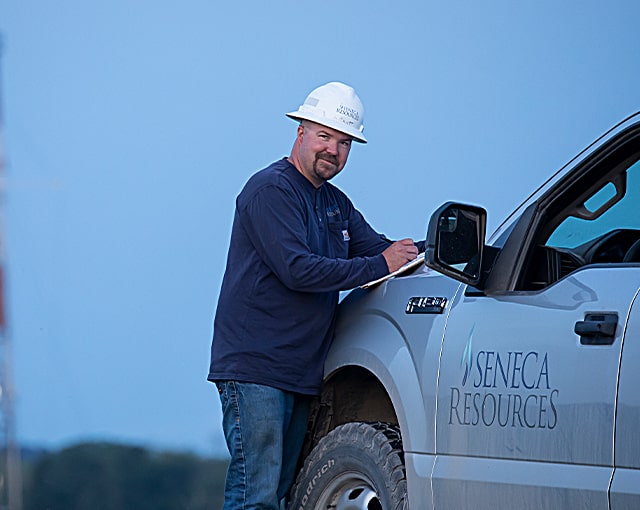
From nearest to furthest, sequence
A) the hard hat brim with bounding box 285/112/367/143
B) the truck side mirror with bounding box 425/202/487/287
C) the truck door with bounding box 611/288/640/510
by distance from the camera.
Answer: the truck door with bounding box 611/288/640/510, the truck side mirror with bounding box 425/202/487/287, the hard hat brim with bounding box 285/112/367/143

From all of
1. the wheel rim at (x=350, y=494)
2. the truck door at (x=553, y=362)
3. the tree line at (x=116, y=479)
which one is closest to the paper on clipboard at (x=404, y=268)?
the truck door at (x=553, y=362)

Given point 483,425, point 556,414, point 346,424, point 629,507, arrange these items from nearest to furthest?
point 629,507, point 556,414, point 483,425, point 346,424

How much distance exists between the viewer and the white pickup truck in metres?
3.85

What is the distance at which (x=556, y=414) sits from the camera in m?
3.98

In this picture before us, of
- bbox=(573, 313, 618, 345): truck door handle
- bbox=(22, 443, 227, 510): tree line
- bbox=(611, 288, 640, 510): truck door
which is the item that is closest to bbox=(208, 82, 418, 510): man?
bbox=(573, 313, 618, 345): truck door handle

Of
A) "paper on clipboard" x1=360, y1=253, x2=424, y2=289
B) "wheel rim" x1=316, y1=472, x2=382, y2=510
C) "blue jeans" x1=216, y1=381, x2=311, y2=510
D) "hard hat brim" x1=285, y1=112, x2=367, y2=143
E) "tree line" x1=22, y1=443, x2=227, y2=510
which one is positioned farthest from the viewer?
"tree line" x1=22, y1=443, x2=227, y2=510

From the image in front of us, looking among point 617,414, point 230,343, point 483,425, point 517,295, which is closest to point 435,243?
point 517,295

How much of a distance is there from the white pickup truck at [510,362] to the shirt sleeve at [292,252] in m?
0.14

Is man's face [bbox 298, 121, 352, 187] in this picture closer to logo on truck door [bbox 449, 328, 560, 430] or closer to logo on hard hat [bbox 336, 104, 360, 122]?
logo on hard hat [bbox 336, 104, 360, 122]

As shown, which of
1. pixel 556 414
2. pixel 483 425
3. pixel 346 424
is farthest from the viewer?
pixel 346 424

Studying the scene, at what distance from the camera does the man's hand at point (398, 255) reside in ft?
16.4

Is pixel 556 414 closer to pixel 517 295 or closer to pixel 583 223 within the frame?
pixel 517 295

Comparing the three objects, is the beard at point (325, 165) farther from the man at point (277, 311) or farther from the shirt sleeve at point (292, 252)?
the shirt sleeve at point (292, 252)

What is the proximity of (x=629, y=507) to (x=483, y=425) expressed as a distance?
65 centimetres
